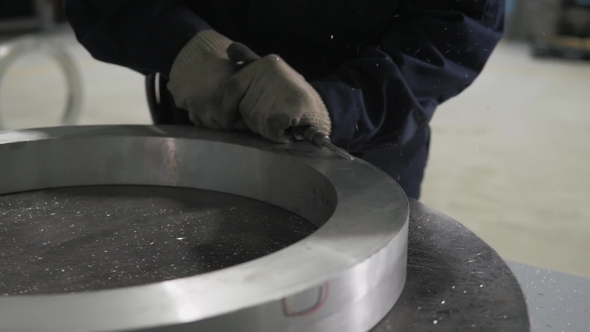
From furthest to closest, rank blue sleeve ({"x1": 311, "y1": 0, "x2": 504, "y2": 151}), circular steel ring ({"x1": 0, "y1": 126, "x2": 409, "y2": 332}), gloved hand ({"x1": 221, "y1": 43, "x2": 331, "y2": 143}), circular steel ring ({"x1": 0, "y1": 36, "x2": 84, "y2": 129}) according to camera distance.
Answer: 1. circular steel ring ({"x1": 0, "y1": 36, "x2": 84, "y2": 129})
2. blue sleeve ({"x1": 311, "y1": 0, "x2": 504, "y2": 151})
3. gloved hand ({"x1": 221, "y1": 43, "x2": 331, "y2": 143})
4. circular steel ring ({"x1": 0, "y1": 126, "x2": 409, "y2": 332})

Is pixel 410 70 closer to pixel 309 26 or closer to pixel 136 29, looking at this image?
pixel 309 26

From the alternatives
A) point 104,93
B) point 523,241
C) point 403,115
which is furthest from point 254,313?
point 104,93

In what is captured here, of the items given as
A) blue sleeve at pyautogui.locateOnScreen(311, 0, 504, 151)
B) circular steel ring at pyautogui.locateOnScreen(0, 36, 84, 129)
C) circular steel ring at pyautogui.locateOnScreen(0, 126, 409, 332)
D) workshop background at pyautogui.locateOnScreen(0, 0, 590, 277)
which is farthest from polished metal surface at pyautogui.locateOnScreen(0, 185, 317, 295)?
circular steel ring at pyautogui.locateOnScreen(0, 36, 84, 129)

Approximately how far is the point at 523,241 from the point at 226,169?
1.97 m

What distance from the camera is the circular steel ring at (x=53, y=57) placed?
2.89m

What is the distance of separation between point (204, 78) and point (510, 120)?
3.53m

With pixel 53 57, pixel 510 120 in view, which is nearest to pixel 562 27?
pixel 510 120

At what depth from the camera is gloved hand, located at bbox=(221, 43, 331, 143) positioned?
88 cm

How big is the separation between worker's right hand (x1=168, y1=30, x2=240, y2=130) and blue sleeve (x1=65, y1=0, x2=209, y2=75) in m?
0.03

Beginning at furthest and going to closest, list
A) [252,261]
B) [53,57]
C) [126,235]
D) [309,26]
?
[53,57], [309,26], [126,235], [252,261]

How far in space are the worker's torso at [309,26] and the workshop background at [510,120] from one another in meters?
1.49

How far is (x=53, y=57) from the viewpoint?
3.26 metres

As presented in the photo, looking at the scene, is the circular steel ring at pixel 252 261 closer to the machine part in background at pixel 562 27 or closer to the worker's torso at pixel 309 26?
the worker's torso at pixel 309 26

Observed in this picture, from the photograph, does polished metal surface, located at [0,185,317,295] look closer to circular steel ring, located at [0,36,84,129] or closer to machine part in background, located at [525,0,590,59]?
circular steel ring, located at [0,36,84,129]
